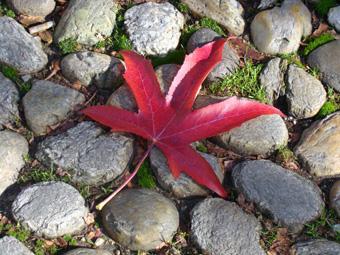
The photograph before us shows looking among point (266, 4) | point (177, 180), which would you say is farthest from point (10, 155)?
point (266, 4)

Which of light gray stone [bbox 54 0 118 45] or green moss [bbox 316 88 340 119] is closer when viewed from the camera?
green moss [bbox 316 88 340 119]

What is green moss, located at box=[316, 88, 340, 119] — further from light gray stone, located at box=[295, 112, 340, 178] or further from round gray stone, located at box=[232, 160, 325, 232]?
round gray stone, located at box=[232, 160, 325, 232]

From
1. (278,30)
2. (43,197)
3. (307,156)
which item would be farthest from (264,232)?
(278,30)

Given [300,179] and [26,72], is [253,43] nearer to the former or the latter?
[300,179]

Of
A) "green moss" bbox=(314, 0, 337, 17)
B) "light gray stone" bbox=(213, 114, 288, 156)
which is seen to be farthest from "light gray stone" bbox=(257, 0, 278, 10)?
"light gray stone" bbox=(213, 114, 288, 156)

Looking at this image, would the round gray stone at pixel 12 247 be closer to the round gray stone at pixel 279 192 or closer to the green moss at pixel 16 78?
the green moss at pixel 16 78

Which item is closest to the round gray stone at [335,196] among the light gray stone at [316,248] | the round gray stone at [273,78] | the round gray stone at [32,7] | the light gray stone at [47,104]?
the light gray stone at [316,248]

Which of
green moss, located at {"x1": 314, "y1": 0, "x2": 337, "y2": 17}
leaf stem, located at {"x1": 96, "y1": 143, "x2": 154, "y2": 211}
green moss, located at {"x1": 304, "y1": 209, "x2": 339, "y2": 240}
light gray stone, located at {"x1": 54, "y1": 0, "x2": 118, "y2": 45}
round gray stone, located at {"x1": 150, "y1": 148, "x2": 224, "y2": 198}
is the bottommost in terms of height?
green moss, located at {"x1": 304, "y1": 209, "x2": 339, "y2": 240}
